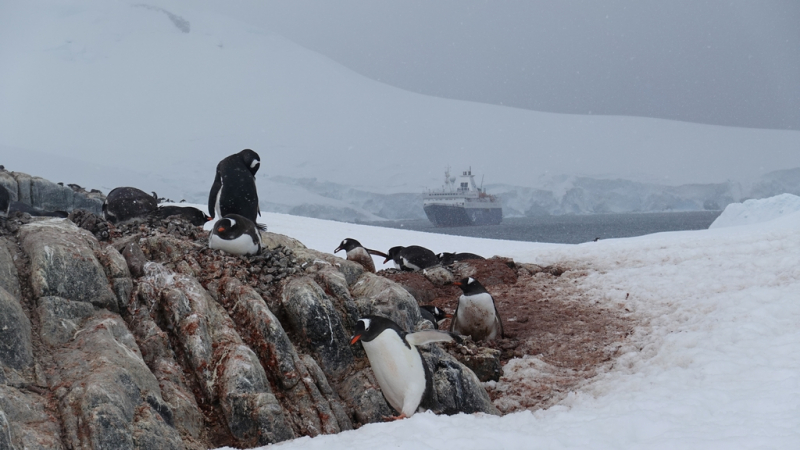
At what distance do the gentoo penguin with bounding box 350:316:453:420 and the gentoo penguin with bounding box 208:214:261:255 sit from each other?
5.95 ft

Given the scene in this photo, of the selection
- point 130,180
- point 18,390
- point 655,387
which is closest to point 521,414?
point 655,387

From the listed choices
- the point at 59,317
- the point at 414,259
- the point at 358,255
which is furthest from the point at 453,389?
the point at 414,259

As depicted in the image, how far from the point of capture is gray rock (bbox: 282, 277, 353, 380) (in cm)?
535

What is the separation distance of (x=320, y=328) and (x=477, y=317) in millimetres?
2415

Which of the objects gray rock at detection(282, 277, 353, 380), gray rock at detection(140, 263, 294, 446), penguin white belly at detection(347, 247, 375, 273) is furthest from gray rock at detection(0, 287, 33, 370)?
penguin white belly at detection(347, 247, 375, 273)

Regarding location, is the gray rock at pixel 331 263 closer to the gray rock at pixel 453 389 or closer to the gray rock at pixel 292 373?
the gray rock at pixel 292 373

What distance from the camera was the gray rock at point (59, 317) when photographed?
4.30 metres

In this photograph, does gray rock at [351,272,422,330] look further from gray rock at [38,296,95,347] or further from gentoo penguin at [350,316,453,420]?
gray rock at [38,296,95,347]

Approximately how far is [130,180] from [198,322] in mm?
112925

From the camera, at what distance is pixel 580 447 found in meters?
4.12

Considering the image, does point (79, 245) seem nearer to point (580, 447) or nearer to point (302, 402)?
point (302, 402)

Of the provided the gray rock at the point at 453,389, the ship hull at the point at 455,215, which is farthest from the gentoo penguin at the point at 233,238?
the ship hull at the point at 455,215

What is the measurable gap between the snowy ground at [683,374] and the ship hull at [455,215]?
77366 millimetres

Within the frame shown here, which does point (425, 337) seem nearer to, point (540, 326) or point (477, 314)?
point (477, 314)
